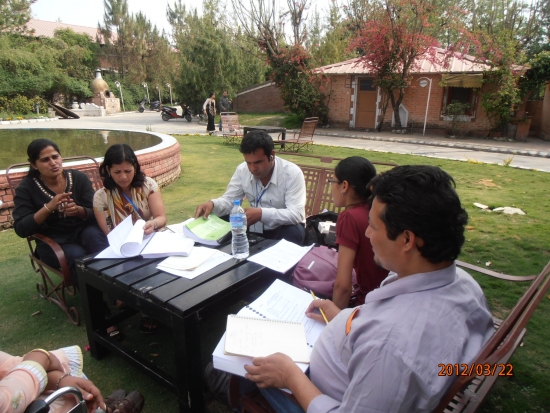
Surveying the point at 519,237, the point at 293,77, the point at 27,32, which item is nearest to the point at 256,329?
the point at 519,237

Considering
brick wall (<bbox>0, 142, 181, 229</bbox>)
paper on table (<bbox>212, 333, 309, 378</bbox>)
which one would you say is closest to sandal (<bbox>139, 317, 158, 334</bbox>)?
Answer: paper on table (<bbox>212, 333, 309, 378</bbox>)

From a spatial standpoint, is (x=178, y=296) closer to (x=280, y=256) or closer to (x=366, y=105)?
(x=280, y=256)

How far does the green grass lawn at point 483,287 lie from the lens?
215cm

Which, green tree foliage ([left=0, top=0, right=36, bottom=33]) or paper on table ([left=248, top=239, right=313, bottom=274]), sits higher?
green tree foliage ([left=0, top=0, right=36, bottom=33])

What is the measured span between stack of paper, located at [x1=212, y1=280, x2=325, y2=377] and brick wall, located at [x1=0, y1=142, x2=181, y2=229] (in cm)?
405

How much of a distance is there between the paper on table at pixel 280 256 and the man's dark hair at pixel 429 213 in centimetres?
109

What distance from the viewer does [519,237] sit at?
4301mm

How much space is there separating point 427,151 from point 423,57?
5482mm

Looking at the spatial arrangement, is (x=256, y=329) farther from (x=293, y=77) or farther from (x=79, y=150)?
(x=293, y=77)

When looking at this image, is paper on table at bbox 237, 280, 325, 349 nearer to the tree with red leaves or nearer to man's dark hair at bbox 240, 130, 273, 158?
man's dark hair at bbox 240, 130, 273, 158

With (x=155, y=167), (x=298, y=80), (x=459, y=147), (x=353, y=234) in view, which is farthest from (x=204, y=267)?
(x=298, y=80)

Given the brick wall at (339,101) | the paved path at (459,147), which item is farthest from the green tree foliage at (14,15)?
the paved path at (459,147)

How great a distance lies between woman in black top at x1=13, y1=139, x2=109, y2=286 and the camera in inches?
109

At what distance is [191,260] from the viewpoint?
2.16 meters
